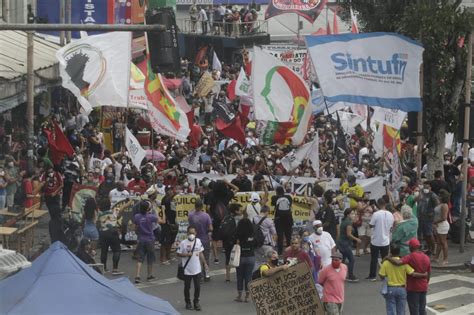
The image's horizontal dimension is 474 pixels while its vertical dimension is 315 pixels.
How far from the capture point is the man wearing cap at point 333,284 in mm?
15477

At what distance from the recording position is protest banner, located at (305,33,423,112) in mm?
21109

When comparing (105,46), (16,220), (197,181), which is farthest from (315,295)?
(105,46)

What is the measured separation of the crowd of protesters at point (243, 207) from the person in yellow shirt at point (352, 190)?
0.03 m

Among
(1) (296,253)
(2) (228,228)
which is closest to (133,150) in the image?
(2) (228,228)

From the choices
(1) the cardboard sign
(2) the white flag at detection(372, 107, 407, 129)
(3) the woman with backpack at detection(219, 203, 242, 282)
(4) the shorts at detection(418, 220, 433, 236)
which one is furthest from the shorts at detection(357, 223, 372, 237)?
(1) the cardboard sign

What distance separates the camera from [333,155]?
27578mm

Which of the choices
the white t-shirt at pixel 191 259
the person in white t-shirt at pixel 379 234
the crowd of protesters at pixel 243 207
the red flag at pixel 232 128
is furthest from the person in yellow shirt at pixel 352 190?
the red flag at pixel 232 128

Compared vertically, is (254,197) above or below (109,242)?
above

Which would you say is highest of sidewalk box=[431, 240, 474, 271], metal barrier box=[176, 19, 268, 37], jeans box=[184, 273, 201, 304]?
metal barrier box=[176, 19, 268, 37]

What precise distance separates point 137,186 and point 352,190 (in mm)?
4020

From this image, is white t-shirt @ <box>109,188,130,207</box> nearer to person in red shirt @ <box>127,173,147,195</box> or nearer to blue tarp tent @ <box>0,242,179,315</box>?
person in red shirt @ <box>127,173,147,195</box>

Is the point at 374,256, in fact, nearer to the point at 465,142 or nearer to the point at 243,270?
the point at 243,270

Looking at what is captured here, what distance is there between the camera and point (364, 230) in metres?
20.5

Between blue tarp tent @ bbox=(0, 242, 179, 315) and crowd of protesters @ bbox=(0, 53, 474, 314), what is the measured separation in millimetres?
3303
